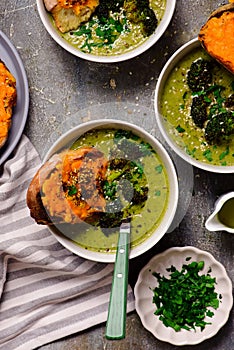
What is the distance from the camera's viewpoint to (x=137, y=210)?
2.71 metres

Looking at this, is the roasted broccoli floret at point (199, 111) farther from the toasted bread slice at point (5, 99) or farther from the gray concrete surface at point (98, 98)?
the toasted bread slice at point (5, 99)

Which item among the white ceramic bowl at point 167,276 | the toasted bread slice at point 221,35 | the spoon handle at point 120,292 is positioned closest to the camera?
the spoon handle at point 120,292

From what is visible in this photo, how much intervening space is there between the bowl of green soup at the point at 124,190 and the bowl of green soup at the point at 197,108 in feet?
0.39

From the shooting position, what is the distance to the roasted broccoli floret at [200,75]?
2688 mm

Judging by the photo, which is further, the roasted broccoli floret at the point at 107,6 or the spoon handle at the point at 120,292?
the roasted broccoli floret at the point at 107,6

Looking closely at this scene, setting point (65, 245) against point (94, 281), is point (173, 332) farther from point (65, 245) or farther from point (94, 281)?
point (65, 245)

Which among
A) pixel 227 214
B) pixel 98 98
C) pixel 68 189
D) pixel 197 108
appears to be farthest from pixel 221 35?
pixel 68 189

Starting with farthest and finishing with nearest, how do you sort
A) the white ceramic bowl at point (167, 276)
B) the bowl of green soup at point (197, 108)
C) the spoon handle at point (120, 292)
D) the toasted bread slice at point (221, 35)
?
the white ceramic bowl at point (167, 276), the bowl of green soup at point (197, 108), the toasted bread slice at point (221, 35), the spoon handle at point (120, 292)

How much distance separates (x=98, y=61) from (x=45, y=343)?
1270 millimetres

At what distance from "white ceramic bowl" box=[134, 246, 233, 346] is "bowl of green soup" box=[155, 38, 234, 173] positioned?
0.41 m

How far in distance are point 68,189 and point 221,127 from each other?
2.23ft

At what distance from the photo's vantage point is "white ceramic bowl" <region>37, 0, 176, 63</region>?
2705 millimetres

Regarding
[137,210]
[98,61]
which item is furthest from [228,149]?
[98,61]

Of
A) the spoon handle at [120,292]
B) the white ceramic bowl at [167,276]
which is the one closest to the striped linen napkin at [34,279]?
the white ceramic bowl at [167,276]
